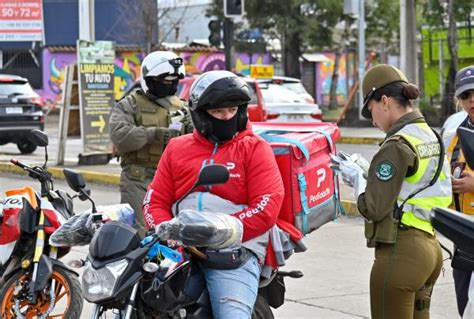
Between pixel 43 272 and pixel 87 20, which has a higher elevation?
pixel 87 20

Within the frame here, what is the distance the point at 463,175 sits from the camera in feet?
18.0

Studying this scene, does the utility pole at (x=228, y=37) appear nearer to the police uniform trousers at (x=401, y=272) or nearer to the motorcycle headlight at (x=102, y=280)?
the police uniform trousers at (x=401, y=272)

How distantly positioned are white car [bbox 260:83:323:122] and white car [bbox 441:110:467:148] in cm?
1635

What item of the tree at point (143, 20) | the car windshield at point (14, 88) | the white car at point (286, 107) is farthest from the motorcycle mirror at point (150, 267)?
the tree at point (143, 20)

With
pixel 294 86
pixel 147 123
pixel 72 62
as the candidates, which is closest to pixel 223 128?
pixel 147 123

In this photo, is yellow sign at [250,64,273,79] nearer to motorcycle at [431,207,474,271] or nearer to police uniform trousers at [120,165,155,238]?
police uniform trousers at [120,165,155,238]

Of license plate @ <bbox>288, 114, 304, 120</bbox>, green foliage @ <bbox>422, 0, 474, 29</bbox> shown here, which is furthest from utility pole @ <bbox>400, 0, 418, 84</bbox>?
license plate @ <bbox>288, 114, 304, 120</bbox>

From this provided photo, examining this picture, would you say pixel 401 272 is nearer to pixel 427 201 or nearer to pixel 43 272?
pixel 427 201

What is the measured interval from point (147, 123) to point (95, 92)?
1151 cm

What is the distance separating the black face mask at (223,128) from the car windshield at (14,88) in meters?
18.3

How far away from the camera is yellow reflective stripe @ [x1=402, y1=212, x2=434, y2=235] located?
495 cm

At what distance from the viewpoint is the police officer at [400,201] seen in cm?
489

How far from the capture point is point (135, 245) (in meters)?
4.42

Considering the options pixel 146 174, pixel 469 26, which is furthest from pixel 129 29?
pixel 146 174
